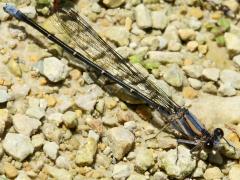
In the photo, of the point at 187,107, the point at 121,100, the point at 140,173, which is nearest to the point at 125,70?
the point at 121,100

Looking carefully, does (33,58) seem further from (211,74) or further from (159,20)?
(211,74)

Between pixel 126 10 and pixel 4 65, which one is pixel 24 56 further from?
pixel 126 10

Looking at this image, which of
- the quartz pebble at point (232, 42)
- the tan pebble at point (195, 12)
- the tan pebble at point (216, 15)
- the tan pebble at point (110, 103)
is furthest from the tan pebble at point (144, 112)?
the tan pebble at point (216, 15)

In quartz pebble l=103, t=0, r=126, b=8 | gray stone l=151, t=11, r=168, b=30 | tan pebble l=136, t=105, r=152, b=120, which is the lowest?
tan pebble l=136, t=105, r=152, b=120

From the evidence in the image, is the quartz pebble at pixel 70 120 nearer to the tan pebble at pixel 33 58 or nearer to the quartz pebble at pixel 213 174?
the tan pebble at pixel 33 58

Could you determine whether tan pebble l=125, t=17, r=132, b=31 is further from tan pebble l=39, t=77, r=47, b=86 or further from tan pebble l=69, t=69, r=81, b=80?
tan pebble l=39, t=77, r=47, b=86

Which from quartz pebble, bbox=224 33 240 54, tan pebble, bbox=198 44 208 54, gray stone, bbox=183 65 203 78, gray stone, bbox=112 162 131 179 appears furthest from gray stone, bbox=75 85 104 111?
quartz pebble, bbox=224 33 240 54

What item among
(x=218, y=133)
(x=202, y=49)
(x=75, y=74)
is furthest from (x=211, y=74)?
(x=75, y=74)
